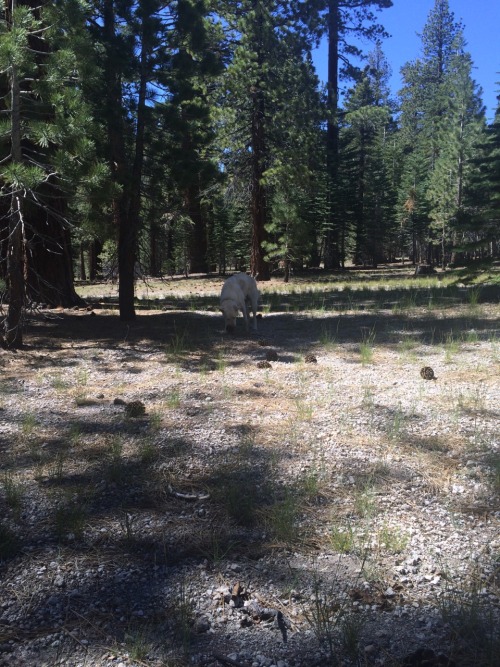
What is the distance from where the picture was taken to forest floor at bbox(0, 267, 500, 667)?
243 centimetres

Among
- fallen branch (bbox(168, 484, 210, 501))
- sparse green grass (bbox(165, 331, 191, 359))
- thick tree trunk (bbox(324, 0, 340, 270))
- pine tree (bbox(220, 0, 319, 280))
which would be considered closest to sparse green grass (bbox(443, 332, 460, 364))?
sparse green grass (bbox(165, 331, 191, 359))

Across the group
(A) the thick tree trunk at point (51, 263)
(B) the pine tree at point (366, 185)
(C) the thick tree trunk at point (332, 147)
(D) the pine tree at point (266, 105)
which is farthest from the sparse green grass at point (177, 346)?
(B) the pine tree at point (366, 185)

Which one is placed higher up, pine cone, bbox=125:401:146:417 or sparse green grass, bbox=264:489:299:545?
pine cone, bbox=125:401:146:417

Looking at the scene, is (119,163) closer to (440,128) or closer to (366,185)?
(366,185)

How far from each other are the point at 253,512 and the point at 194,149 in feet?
28.4

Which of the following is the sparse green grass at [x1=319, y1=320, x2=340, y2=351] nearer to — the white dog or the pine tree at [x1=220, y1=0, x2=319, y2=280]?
the white dog

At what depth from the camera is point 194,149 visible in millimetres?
10508

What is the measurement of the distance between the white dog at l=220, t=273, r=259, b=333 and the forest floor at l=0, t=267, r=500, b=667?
215 centimetres

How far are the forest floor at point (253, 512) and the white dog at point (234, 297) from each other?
7.05 ft

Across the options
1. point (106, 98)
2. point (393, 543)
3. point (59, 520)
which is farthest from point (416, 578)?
point (106, 98)

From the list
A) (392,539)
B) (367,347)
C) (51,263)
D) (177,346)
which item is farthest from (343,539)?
(51,263)

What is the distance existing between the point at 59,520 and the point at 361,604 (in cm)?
192

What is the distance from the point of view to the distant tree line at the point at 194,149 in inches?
280

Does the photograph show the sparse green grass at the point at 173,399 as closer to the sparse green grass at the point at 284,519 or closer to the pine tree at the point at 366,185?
the sparse green grass at the point at 284,519
